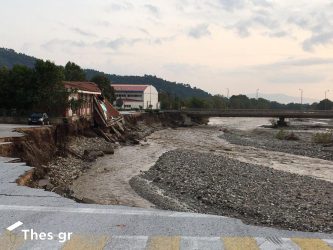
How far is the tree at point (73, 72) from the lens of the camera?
309 ft

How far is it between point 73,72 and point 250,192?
80016mm

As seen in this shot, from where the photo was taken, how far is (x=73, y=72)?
95312mm

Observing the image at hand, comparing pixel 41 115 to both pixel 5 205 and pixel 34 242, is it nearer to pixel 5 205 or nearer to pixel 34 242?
pixel 5 205

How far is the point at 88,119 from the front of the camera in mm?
55281

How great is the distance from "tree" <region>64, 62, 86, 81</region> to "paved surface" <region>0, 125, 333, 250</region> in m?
85.5

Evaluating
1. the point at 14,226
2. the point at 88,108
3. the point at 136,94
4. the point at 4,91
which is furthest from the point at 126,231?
the point at 136,94

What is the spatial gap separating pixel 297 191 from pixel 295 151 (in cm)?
2623

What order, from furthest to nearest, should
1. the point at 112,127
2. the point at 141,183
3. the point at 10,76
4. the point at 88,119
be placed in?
the point at 112,127 → the point at 88,119 → the point at 10,76 → the point at 141,183

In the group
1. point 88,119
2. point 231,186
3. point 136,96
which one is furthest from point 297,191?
point 136,96

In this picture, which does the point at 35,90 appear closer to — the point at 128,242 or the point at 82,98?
the point at 82,98

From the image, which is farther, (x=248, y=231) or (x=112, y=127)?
(x=112, y=127)

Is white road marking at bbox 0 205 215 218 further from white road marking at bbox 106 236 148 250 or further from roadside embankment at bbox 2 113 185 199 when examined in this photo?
roadside embankment at bbox 2 113 185 199

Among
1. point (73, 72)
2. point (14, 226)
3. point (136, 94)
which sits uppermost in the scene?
point (73, 72)

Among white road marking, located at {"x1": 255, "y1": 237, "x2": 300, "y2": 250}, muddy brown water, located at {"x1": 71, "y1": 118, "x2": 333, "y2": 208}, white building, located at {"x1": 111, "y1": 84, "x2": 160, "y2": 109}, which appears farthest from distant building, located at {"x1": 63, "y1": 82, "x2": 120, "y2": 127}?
white building, located at {"x1": 111, "y1": 84, "x2": 160, "y2": 109}
